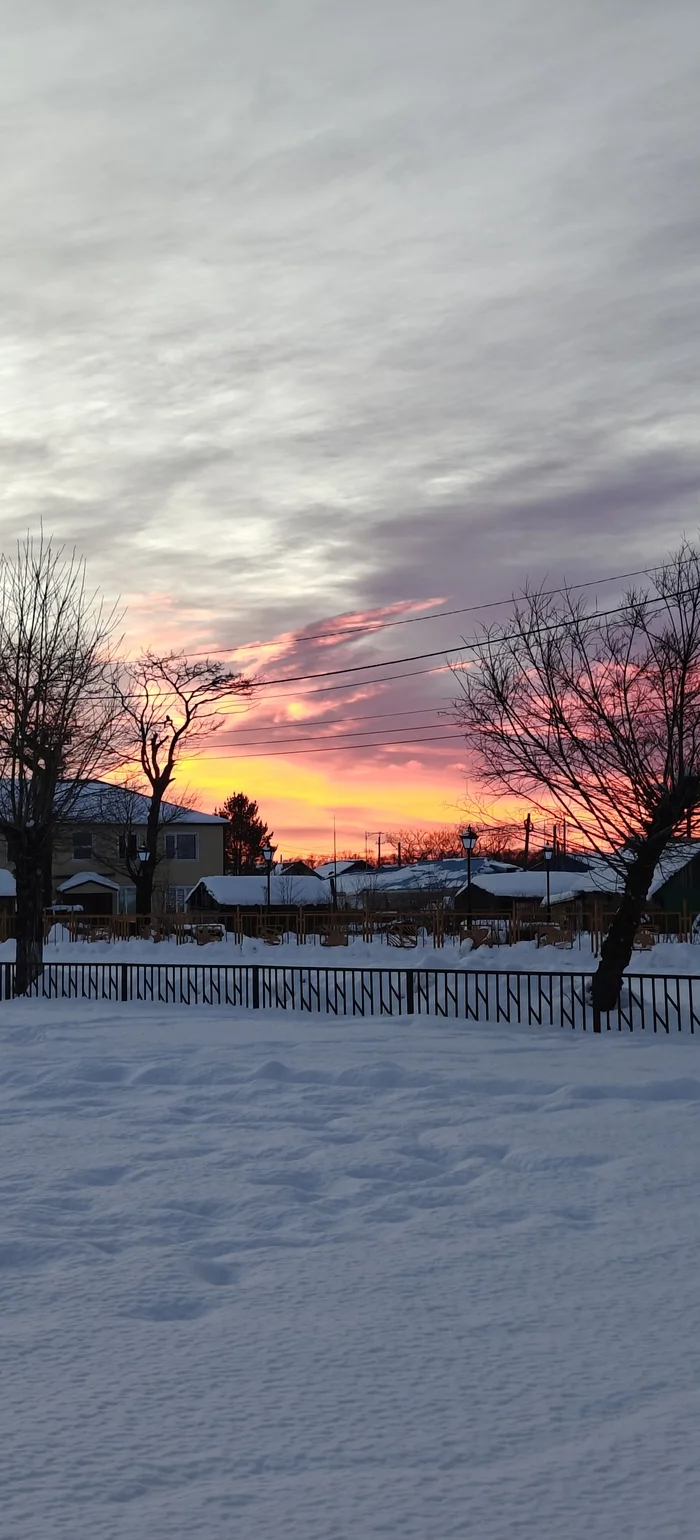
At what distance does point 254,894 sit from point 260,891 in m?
0.80

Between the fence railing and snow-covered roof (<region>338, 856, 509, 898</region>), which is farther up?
snow-covered roof (<region>338, 856, 509, 898</region>)

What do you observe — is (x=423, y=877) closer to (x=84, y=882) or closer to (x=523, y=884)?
(x=523, y=884)

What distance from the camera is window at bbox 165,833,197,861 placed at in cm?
7812

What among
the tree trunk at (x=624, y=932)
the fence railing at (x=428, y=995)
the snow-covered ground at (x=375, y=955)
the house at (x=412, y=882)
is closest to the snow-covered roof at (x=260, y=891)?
the house at (x=412, y=882)

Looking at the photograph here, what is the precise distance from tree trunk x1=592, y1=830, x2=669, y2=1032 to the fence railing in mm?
193

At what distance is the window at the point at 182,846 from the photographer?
78125 millimetres

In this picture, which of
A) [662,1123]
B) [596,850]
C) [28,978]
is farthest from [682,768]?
[28,978]

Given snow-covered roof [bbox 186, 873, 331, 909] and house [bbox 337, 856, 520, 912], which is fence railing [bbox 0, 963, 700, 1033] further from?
house [bbox 337, 856, 520, 912]

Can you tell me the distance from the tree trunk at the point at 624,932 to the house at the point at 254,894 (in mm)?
47162

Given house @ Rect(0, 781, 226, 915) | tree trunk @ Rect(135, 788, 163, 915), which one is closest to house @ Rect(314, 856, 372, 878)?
house @ Rect(0, 781, 226, 915)

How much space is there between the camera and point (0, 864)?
7800 centimetres

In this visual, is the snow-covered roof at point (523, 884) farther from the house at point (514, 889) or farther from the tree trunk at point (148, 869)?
the tree trunk at point (148, 869)

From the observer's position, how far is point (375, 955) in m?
33.1

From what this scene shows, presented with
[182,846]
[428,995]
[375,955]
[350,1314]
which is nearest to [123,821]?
[182,846]
